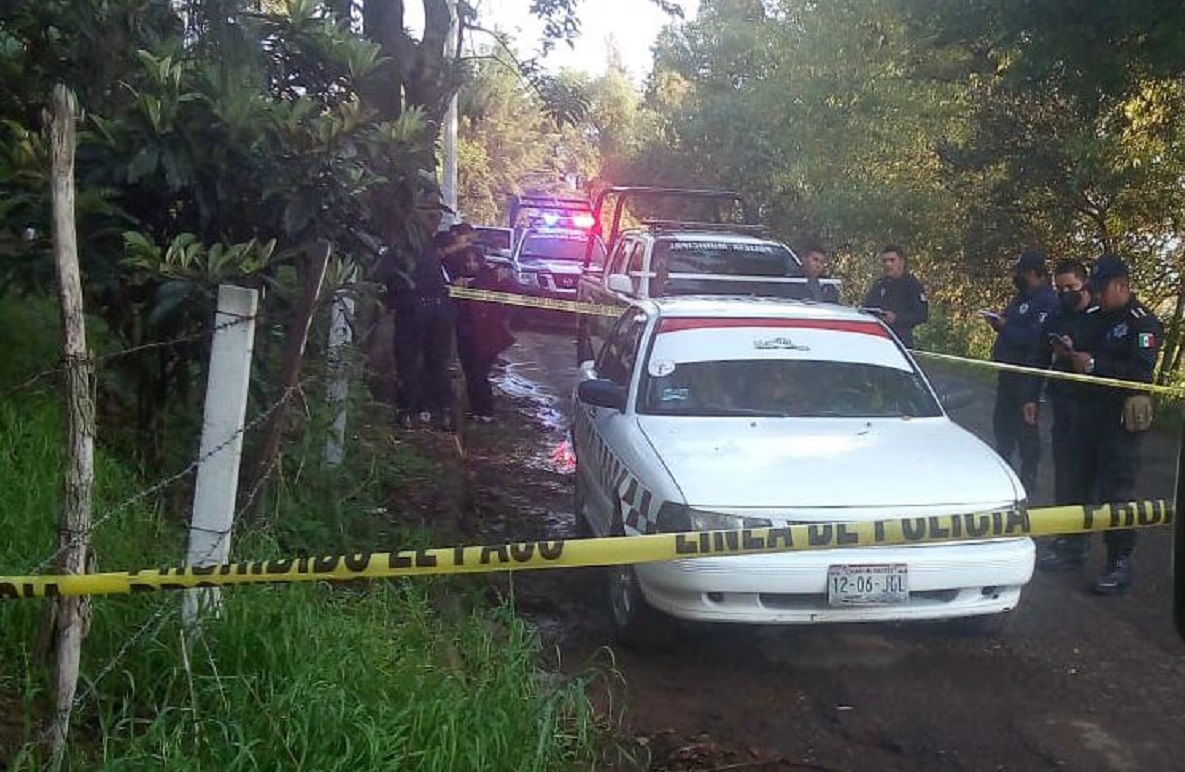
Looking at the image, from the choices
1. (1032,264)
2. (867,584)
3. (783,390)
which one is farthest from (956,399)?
(1032,264)

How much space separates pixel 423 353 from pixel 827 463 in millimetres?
5132

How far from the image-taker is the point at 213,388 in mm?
3867

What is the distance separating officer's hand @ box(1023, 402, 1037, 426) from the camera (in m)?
8.03

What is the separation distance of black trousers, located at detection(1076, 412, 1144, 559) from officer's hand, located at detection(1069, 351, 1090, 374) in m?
0.23

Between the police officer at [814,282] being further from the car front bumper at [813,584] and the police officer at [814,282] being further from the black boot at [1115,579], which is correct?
the car front bumper at [813,584]

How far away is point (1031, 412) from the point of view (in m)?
8.05

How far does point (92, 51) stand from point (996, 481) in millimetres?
4074

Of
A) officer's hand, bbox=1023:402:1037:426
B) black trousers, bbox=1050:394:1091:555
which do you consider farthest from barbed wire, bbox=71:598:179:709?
officer's hand, bbox=1023:402:1037:426

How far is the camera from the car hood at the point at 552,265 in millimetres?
19188

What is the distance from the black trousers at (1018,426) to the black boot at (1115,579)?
1602mm

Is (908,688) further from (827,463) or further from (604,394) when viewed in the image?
(604,394)

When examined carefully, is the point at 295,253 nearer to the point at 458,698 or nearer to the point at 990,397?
the point at 458,698

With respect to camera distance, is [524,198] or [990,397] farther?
[524,198]

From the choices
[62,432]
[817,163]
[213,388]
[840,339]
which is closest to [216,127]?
[213,388]
